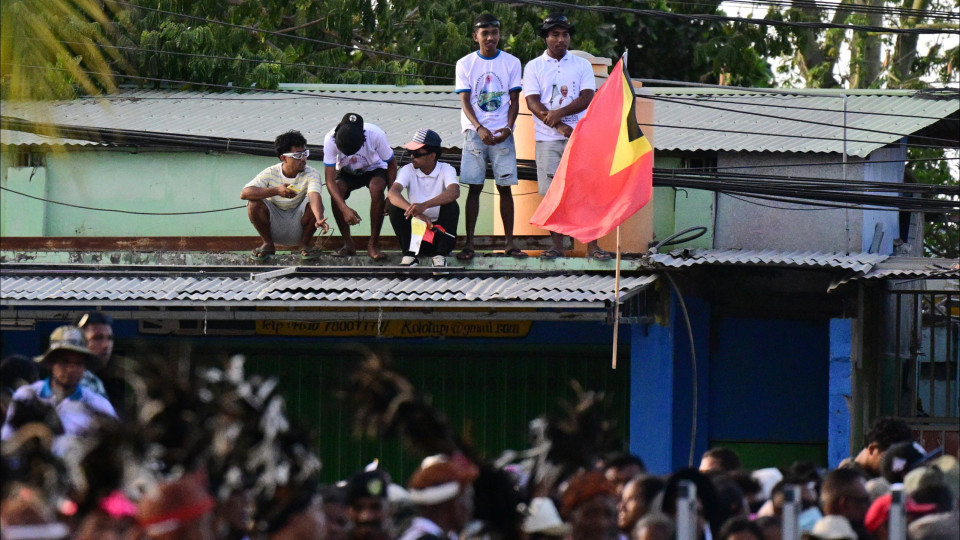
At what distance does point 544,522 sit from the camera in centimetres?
512

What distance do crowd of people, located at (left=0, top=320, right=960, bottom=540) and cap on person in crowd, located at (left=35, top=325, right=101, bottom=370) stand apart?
0.03 ft

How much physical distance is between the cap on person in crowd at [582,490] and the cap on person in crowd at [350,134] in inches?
237

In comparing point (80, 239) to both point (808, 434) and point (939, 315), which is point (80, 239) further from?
point (939, 315)

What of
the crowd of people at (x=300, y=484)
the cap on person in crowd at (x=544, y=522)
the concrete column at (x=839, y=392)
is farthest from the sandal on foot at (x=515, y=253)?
the cap on person in crowd at (x=544, y=522)

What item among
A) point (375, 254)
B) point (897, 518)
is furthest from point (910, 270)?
point (897, 518)

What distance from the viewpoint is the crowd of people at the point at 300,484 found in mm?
3980

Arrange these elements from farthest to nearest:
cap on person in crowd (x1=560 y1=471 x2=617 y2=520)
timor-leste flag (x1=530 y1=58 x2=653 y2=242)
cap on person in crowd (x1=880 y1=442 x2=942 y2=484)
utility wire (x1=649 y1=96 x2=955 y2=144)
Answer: utility wire (x1=649 y1=96 x2=955 y2=144)
timor-leste flag (x1=530 y1=58 x2=653 y2=242)
cap on person in crowd (x1=880 y1=442 x2=942 y2=484)
cap on person in crowd (x1=560 y1=471 x2=617 y2=520)

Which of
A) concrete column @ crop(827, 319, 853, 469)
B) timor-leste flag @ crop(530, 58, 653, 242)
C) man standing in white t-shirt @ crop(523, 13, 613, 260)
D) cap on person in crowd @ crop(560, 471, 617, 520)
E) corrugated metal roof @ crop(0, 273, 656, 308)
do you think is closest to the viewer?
cap on person in crowd @ crop(560, 471, 617, 520)

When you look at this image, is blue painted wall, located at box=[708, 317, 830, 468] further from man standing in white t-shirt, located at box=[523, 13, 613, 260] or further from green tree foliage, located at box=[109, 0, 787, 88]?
green tree foliage, located at box=[109, 0, 787, 88]

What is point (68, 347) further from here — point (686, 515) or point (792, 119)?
point (792, 119)

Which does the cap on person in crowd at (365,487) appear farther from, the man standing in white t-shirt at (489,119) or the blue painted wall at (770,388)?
the blue painted wall at (770,388)

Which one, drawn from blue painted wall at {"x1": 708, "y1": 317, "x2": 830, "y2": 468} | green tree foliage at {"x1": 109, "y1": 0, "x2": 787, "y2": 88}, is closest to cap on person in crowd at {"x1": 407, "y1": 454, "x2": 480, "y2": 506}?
blue painted wall at {"x1": 708, "y1": 317, "x2": 830, "y2": 468}

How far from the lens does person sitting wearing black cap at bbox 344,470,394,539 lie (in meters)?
5.11

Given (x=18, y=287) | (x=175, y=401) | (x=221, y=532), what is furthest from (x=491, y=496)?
(x=18, y=287)
